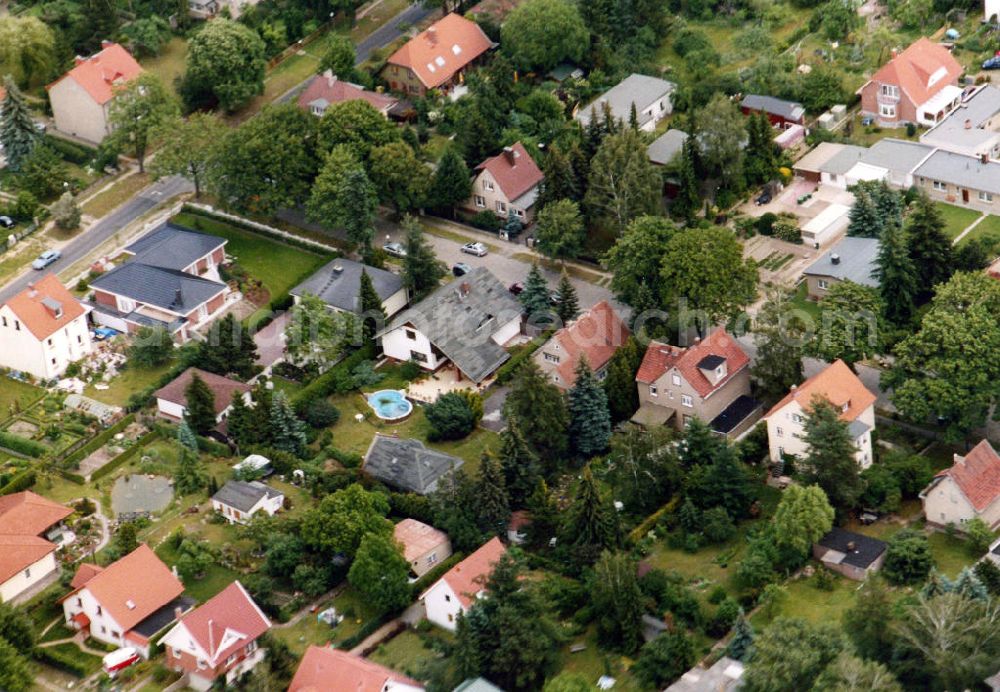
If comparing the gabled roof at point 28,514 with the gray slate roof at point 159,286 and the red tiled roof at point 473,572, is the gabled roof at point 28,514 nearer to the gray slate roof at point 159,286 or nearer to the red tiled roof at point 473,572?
the gray slate roof at point 159,286

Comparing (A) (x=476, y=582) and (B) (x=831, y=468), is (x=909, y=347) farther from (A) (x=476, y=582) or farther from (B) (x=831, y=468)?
(A) (x=476, y=582)

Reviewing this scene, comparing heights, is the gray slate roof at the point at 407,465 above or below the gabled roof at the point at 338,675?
below

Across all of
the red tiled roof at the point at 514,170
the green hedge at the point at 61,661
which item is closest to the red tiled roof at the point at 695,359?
the red tiled roof at the point at 514,170

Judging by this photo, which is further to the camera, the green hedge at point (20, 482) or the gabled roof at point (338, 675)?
the green hedge at point (20, 482)

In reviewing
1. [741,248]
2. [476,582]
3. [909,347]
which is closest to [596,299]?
[741,248]

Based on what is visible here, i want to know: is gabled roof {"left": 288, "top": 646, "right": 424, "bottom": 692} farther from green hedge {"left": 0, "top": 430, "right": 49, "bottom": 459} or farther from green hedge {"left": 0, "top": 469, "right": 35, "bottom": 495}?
green hedge {"left": 0, "top": 430, "right": 49, "bottom": 459}

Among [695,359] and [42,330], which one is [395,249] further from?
[695,359]

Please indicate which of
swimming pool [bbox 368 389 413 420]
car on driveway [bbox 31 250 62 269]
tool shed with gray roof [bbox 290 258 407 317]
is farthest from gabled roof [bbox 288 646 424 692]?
car on driveway [bbox 31 250 62 269]
